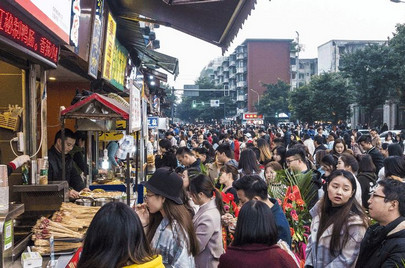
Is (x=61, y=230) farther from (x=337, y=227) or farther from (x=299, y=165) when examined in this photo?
(x=299, y=165)

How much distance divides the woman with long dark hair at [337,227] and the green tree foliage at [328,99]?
37.0 m

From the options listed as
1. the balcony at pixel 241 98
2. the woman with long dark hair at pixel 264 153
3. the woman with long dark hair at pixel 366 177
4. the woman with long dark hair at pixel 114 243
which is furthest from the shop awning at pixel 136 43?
the balcony at pixel 241 98

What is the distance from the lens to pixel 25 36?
17.1 feet

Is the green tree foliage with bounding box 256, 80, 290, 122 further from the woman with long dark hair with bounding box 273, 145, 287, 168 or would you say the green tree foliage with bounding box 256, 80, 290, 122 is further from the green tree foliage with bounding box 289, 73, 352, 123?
the woman with long dark hair with bounding box 273, 145, 287, 168

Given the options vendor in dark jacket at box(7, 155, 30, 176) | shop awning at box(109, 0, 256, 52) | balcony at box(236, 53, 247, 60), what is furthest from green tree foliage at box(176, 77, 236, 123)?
vendor in dark jacket at box(7, 155, 30, 176)

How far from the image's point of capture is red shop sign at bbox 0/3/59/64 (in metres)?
4.55

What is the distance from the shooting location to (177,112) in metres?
117

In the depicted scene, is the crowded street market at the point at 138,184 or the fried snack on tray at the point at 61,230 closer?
the crowded street market at the point at 138,184

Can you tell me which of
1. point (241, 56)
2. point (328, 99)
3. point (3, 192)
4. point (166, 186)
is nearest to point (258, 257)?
point (166, 186)

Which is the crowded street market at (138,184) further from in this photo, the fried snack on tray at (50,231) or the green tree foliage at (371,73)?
the green tree foliage at (371,73)

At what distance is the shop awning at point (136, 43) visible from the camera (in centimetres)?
1147

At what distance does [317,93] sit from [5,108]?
121ft

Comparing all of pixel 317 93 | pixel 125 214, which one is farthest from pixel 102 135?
pixel 317 93

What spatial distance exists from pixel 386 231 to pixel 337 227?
1.63 feet
